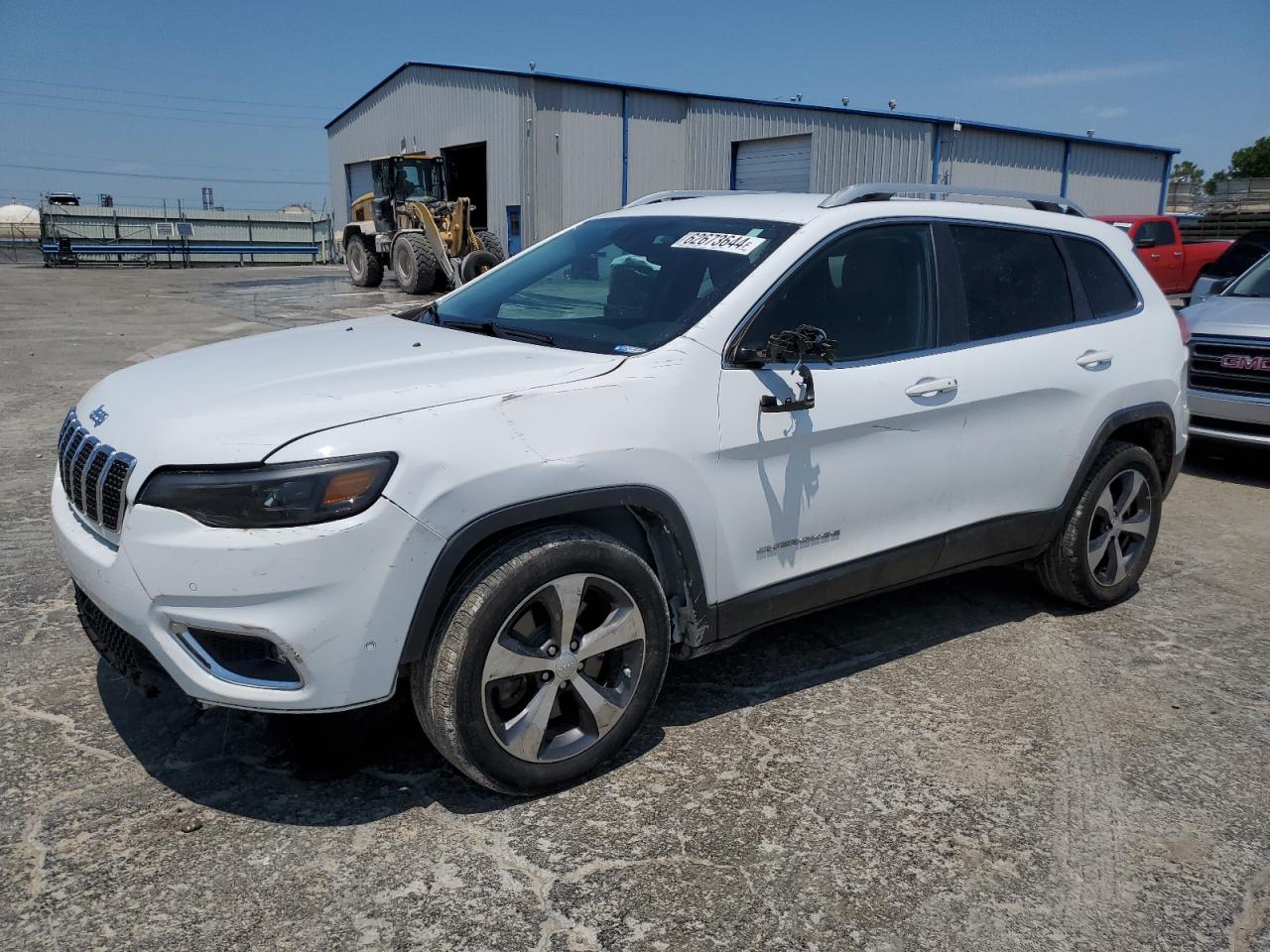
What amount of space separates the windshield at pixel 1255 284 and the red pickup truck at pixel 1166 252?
1202 centimetres

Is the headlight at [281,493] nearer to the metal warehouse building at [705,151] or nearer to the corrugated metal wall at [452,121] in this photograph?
the metal warehouse building at [705,151]

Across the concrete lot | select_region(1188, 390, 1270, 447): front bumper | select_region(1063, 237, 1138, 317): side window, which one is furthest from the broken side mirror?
select_region(1188, 390, 1270, 447): front bumper

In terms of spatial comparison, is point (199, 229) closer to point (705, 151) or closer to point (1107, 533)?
point (705, 151)

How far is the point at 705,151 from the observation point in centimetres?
2745

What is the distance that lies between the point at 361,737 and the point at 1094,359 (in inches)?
125

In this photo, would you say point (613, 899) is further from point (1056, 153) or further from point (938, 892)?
point (1056, 153)

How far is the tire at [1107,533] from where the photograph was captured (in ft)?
14.2

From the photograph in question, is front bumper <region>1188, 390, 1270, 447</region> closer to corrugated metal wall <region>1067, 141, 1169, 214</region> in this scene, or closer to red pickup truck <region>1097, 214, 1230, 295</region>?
red pickup truck <region>1097, 214, 1230, 295</region>

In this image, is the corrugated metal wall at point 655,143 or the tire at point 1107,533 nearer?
the tire at point 1107,533

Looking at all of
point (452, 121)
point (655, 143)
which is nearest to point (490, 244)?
point (655, 143)

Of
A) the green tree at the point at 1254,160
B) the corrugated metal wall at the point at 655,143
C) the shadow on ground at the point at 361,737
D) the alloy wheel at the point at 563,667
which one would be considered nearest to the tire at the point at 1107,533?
the shadow on ground at the point at 361,737

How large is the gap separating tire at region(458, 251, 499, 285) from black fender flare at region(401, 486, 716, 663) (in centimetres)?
1680

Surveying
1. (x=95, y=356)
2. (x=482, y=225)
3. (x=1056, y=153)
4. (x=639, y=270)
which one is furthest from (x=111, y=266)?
(x=639, y=270)

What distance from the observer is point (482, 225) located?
29906 millimetres
